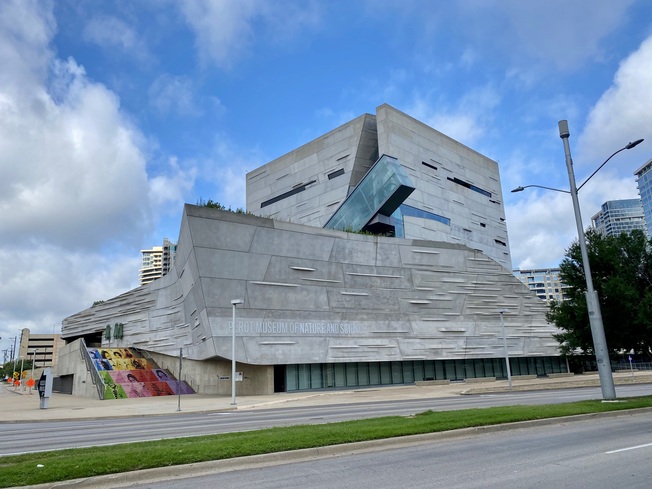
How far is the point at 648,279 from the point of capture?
24.6 m

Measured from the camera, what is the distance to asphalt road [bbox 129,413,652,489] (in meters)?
6.90

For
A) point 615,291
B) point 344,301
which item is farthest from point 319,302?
point 615,291

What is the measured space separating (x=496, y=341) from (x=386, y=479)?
42.8 m

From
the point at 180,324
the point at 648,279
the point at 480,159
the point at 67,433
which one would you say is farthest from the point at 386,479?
the point at 480,159

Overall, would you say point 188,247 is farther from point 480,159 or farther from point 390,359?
point 480,159

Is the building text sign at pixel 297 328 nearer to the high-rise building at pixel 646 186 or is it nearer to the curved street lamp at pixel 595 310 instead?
the curved street lamp at pixel 595 310

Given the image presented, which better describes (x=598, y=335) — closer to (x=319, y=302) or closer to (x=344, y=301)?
(x=319, y=302)

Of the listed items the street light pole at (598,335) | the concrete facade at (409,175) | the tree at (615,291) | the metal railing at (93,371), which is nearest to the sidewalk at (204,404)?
the metal railing at (93,371)

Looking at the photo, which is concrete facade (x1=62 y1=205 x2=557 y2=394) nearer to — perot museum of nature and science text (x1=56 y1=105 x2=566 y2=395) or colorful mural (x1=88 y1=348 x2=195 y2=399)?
perot museum of nature and science text (x1=56 y1=105 x2=566 y2=395)

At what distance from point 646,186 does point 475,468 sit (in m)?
185

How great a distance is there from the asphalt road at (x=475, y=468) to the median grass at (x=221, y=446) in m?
0.68

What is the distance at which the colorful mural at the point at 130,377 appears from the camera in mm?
39987

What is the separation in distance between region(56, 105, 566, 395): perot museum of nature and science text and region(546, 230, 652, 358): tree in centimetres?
1766

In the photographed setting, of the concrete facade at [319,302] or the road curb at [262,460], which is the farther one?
the concrete facade at [319,302]
